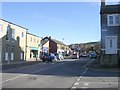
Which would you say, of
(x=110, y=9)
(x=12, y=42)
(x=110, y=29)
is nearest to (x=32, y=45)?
(x=12, y=42)

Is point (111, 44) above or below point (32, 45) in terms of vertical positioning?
below

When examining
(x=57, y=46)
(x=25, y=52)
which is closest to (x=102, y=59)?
(x=25, y=52)

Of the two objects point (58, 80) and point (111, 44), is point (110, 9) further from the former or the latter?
point (58, 80)

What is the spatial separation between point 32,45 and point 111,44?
3480cm

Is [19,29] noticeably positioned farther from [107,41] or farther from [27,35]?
[107,41]

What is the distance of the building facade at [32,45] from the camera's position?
2817 inches

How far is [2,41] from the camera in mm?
53000

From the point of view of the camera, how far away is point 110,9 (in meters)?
43.3

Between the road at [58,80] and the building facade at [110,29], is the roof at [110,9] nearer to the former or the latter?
the building facade at [110,29]

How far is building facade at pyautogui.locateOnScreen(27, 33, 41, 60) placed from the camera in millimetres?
71562

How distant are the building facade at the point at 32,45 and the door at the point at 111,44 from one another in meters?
29.8

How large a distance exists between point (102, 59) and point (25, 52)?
31.1 m

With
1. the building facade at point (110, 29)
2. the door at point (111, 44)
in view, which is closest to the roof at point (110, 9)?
the building facade at point (110, 29)

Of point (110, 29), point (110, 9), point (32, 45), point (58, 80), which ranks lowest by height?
point (58, 80)
